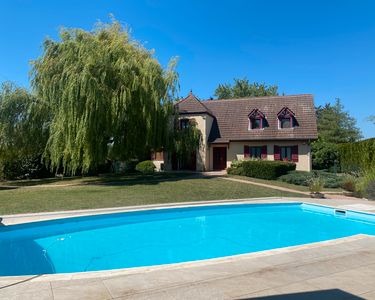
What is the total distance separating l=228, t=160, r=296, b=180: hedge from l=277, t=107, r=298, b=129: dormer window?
4.60 metres

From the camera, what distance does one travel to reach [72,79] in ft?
61.2

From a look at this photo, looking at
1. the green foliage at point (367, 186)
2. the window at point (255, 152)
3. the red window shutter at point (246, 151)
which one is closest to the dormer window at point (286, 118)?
the window at point (255, 152)

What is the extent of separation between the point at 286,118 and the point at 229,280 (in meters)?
26.1

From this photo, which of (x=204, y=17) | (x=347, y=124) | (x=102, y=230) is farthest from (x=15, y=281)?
(x=347, y=124)

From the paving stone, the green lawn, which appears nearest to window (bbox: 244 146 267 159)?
the green lawn

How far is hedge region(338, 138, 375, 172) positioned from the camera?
1994cm

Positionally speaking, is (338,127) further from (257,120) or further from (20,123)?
(20,123)

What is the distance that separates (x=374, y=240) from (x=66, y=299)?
6687 mm

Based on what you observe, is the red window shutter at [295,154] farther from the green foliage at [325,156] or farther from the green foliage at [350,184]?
the green foliage at [350,184]

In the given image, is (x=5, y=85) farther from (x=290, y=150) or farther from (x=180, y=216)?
(x=290, y=150)

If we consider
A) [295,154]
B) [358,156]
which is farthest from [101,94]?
[295,154]

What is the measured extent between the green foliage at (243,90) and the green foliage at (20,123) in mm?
42910

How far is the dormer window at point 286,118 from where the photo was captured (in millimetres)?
29047

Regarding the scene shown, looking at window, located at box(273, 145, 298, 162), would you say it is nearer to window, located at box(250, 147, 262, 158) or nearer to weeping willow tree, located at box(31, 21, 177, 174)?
window, located at box(250, 147, 262, 158)
